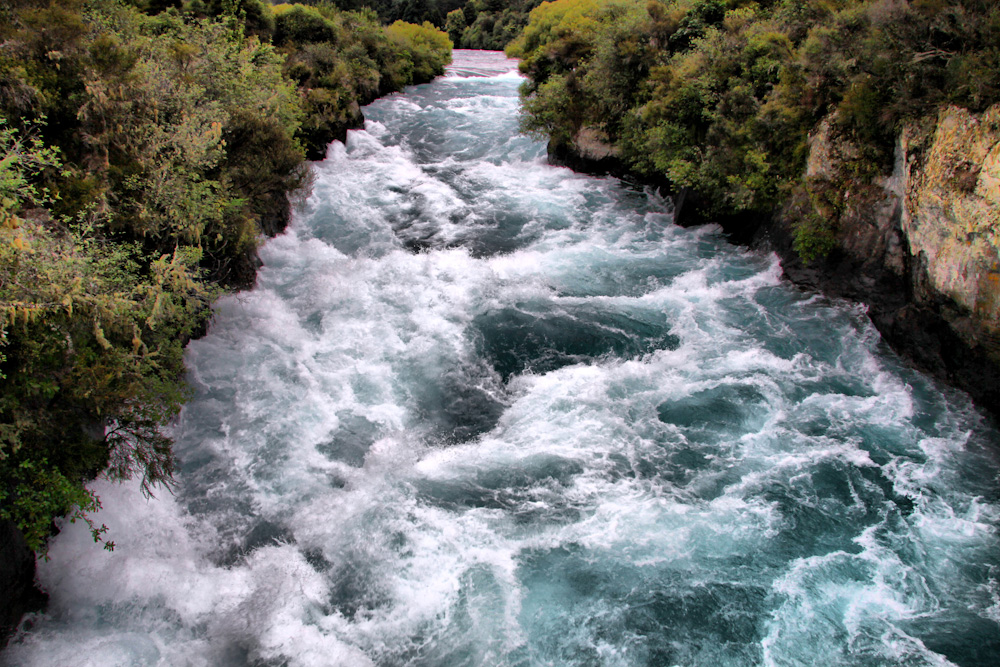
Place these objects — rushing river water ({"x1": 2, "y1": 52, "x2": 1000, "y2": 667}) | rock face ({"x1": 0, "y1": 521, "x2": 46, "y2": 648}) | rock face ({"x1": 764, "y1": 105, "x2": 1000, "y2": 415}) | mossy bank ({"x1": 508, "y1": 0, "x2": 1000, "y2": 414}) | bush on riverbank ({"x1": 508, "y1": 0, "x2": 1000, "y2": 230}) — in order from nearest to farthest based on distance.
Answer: rock face ({"x1": 0, "y1": 521, "x2": 46, "y2": 648}), rushing river water ({"x1": 2, "y1": 52, "x2": 1000, "y2": 667}), rock face ({"x1": 764, "y1": 105, "x2": 1000, "y2": 415}), mossy bank ({"x1": 508, "y1": 0, "x2": 1000, "y2": 414}), bush on riverbank ({"x1": 508, "y1": 0, "x2": 1000, "y2": 230})

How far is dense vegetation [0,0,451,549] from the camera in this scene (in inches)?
236

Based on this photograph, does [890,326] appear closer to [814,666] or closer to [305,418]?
[814,666]

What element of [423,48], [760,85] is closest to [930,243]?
[760,85]

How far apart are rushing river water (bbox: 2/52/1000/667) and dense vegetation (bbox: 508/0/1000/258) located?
256cm

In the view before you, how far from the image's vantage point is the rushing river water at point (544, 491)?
6410 mm

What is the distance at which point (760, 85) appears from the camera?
1423 cm

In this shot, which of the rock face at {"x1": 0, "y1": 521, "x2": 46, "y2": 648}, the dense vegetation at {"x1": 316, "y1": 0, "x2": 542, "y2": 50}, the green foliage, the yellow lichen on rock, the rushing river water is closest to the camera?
the rock face at {"x1": 0, "y1": 521, "x2": 46, "y2": 648}

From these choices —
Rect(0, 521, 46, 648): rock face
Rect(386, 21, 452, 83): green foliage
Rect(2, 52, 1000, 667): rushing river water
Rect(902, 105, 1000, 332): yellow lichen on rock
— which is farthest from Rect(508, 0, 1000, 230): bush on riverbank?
Rect(386, 21, 452, 83): green foliage

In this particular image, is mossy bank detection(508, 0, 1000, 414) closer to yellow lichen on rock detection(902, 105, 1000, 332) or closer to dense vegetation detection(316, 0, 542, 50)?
yellow lichen on rock detection(902, 105, 1000, 332)

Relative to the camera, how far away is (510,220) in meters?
16.5

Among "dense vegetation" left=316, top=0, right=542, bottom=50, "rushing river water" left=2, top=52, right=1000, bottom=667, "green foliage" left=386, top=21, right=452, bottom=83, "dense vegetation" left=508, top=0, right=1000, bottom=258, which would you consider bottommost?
"rushing river water" left=2, top=52, right=1000, bottom=667

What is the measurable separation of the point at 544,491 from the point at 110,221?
23.5 feet

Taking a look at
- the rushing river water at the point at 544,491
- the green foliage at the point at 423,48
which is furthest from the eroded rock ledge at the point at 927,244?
the green foliage at the point at 423,48

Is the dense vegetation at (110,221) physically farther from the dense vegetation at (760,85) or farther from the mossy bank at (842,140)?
the mossy bank at (842,140)
